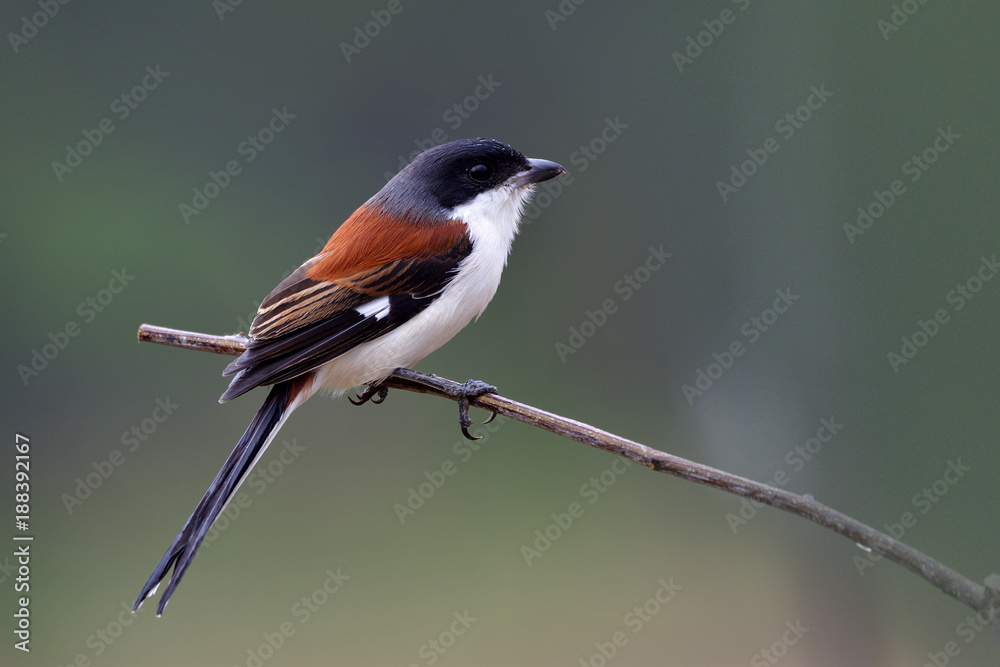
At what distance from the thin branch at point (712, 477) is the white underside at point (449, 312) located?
0.05 m

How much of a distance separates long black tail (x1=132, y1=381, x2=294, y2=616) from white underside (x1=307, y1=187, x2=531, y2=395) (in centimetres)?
8

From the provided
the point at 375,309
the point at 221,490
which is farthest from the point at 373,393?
the point at 221,490

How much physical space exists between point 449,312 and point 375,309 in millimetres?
125

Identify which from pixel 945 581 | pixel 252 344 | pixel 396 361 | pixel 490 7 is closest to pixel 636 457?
pixel 945 581

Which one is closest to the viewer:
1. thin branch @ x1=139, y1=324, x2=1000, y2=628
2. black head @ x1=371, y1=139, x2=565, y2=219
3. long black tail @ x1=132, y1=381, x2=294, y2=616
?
thin branch @ x1=139, y1=324, x2=1000, y2=628

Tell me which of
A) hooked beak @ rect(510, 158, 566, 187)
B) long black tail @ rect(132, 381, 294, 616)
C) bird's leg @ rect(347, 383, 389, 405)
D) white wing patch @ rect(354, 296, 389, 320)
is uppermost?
hooked beak @ rect(510, 158, 566, 187)

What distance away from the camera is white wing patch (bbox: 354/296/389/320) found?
1.36 meters

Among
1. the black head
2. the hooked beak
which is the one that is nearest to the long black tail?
the black head

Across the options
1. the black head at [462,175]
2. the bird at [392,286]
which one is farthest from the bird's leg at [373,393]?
the black head at [462,175]

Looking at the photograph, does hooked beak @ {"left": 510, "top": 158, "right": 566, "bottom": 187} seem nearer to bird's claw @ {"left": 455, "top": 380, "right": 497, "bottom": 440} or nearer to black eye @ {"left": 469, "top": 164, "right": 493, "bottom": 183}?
black eye @ {"left": 469, "top": 164, "right": 493, "bottom": 183}

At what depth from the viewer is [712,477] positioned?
2.82 ft

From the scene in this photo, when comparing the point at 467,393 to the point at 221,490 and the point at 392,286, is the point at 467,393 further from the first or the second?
the point at 221,490

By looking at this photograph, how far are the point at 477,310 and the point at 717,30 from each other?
5.60 ft

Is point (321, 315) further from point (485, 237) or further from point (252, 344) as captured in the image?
point (485, 237)
